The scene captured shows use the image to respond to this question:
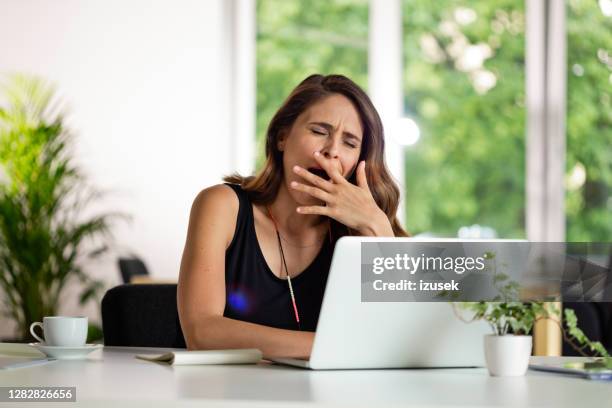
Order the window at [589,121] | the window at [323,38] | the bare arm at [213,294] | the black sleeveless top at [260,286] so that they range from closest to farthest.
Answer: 1. the bare arm at [213,294]
2. the black sleeveless top at [260,286]
3. the window at [589,121]
4. the window at [323,38]

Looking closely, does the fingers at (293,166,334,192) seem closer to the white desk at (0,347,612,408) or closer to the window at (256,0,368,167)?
the white desk at (0,347,612,408)

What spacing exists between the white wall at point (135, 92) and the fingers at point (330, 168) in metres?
3.92

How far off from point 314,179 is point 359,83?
4.28 metres

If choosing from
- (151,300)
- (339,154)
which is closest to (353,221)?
(339,154)

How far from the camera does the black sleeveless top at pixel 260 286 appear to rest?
216 centimetres

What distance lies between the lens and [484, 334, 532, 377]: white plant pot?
1.37 metres

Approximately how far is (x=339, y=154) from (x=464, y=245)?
2.74ft

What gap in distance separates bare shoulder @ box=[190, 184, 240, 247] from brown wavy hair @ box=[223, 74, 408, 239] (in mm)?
105

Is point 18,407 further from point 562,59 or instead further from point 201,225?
point 562,59

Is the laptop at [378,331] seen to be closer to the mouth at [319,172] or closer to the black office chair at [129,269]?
the mouth at [319,172]

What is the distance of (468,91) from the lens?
20.6 ft

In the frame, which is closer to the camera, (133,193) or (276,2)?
(133,193)

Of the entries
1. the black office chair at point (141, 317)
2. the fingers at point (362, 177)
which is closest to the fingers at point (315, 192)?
the fingers at point (362, 177)

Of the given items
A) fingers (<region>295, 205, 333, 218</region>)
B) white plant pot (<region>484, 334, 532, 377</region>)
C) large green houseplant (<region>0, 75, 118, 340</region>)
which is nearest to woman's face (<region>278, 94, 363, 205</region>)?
fingers (<region>295, 205, 333, 218</region>)
